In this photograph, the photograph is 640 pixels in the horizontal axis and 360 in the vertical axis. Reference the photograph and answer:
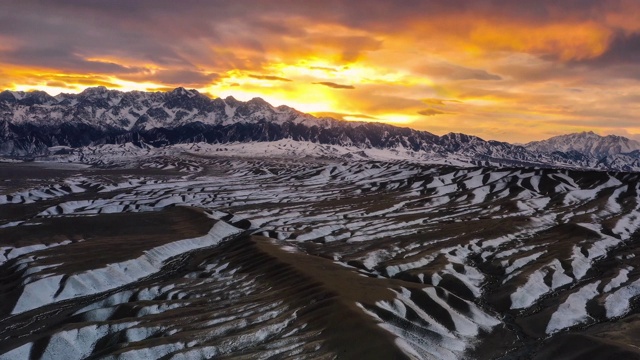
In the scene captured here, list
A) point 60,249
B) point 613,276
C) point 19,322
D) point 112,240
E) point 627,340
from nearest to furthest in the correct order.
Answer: point 627,340 → point 19,322 → point 613,276 → point 60,249 → point 112,240

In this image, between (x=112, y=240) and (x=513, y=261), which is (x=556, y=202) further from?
(x=112, y=240)

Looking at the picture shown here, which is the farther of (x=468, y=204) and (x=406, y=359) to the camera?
(x=468, y=204)

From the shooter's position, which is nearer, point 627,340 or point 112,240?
point 627,340

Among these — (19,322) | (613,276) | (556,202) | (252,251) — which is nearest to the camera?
(19,322)

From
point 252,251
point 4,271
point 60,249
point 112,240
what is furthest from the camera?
point 112,240

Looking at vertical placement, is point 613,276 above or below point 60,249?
above

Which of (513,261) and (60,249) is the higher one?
(513,261)

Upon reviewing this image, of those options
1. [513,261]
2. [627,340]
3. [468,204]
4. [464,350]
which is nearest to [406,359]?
[464,350]

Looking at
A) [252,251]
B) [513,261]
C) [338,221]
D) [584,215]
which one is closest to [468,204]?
[584,215]

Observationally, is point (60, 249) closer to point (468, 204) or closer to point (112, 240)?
point (112, 240)
